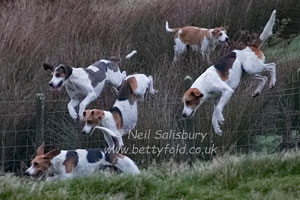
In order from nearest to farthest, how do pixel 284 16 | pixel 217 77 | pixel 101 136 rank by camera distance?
pixel 217 77, pixel 101 136, pixel 284 16

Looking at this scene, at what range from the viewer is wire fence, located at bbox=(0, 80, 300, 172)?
1081 cm

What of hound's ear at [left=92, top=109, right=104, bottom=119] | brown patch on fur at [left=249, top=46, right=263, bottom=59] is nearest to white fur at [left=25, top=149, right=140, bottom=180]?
hound's ear at [left=92, top=109, right=104, bottom=119]

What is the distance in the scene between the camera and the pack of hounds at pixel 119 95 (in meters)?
8.82

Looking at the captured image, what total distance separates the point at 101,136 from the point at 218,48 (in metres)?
4.35

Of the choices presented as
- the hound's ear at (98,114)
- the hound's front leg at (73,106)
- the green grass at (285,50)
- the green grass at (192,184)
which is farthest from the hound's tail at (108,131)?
the green grass at (285,50)

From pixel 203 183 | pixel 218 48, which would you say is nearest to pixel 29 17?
pixel 218 48

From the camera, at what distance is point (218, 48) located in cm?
1482

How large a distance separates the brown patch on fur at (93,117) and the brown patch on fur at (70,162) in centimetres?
54

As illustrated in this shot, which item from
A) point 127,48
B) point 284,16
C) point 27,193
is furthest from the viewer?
point 284,16

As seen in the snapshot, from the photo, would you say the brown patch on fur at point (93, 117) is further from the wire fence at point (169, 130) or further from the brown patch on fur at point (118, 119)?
the wire fence at point (169, 130)

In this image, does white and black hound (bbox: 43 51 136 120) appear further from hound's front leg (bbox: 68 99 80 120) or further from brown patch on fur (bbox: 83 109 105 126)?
brown patch on fur (bbox: 83 109 105 126)

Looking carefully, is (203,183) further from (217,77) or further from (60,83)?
(60,83)

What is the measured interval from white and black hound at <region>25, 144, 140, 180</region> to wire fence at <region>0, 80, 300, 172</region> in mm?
1481

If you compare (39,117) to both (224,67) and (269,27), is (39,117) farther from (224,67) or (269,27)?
(269,27)
